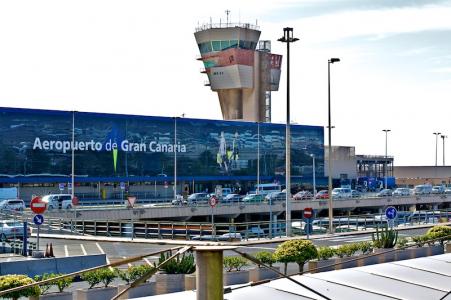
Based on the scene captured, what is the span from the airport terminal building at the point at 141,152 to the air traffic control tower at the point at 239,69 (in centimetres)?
1620

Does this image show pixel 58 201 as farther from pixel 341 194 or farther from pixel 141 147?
pixel 341 194

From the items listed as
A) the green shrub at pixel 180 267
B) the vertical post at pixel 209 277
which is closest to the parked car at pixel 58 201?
the green shrub at pixel 180 267

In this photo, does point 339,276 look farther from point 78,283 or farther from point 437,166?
point 437,166

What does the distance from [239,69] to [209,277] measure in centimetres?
11937

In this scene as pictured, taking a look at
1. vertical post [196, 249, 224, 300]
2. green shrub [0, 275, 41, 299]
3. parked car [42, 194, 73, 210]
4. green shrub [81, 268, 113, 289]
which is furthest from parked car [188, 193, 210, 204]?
vertical post [196, 249, 224, 300]

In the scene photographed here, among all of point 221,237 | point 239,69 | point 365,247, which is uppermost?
point 239,69

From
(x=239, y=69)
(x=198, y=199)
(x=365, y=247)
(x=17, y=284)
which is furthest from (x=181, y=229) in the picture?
(x=239, y=69)

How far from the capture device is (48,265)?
26.3 meters

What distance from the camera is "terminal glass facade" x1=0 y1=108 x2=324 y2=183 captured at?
8431 centimetres

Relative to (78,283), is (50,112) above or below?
above

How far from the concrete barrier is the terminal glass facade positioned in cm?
5591

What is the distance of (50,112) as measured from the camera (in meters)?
85.8

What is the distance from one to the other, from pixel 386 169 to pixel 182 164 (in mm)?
54118

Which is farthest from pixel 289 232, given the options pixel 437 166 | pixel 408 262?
pixel 437 166
